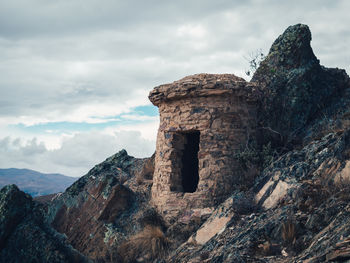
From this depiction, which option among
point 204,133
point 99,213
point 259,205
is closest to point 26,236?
point 99,213

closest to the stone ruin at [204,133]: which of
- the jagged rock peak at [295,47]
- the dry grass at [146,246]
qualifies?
the dry grass at [146,246]

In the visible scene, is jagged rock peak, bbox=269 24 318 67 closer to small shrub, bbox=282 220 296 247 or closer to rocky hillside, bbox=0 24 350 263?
rocky hillside, bbox=0 24 350 263

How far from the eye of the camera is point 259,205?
6.61 meters

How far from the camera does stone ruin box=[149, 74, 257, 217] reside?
8.32 m

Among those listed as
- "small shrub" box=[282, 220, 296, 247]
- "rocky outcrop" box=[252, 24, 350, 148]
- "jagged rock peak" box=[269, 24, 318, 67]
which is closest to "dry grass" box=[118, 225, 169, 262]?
"small shrub" box=[282, 220, 296, 247]

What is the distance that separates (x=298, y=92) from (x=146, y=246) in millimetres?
5663

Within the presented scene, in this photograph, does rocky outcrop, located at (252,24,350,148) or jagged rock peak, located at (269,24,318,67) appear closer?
rocky outcrop, located at (252,24,350,148)

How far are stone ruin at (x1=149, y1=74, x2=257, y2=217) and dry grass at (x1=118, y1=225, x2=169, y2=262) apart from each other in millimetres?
581

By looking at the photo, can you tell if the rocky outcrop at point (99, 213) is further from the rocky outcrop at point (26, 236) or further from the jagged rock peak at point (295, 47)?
the jagged rock peak at point (295, 47)

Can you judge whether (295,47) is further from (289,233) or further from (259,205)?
(289,233)

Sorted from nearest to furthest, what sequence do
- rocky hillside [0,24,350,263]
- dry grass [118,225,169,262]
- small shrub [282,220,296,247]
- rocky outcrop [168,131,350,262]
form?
rocky outcrop [168,131,350,262] < small shrub [282,220,296,247] < rocky hillside [0,24,350,263] < dry grass [118,225,169,262]

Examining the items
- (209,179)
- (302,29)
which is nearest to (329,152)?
(209,179)

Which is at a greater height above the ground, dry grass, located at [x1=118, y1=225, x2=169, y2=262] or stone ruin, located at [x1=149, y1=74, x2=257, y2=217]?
stone ruin, located at [x1=149, y1=74, x2=257, y2=217]

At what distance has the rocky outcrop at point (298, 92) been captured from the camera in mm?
9523
